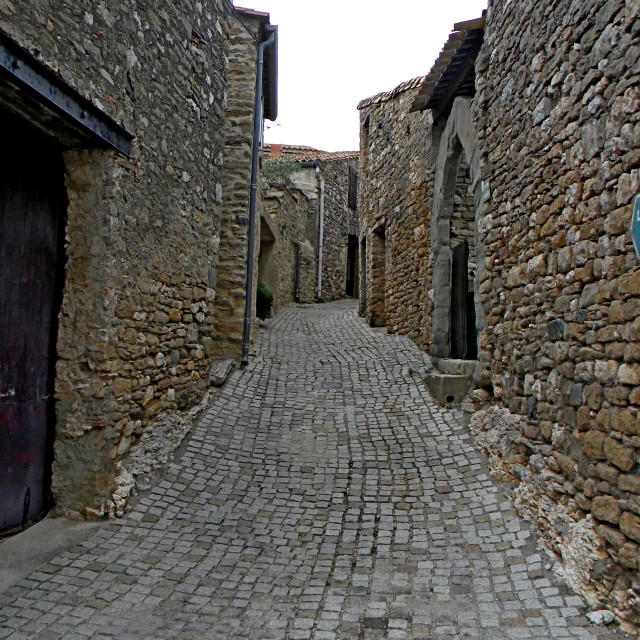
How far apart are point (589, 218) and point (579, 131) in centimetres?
58

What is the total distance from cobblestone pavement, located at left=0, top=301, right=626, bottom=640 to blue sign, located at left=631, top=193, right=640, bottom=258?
1.89 m

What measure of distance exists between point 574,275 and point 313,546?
251 cm

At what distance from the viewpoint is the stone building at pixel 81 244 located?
10.8 feet

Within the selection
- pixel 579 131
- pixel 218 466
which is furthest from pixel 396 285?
pixel 579 131

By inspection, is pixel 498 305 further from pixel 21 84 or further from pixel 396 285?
pixel 396 285

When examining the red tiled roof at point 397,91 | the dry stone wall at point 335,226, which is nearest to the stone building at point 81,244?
the red tiled roof at point 397,91

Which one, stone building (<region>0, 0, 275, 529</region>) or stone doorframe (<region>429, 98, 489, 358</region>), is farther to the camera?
stone doorframe (<region>429, 98, 489, 358</region>)

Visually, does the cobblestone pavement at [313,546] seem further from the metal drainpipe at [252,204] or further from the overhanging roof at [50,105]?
the overhanging roof at [50,105]

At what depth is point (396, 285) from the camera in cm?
920

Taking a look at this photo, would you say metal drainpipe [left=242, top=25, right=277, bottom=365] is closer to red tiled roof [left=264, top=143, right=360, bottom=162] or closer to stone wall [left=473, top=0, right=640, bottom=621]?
stone wall [left=473, top=0, right=640, bottom=621]

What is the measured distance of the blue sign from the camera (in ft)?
8.48

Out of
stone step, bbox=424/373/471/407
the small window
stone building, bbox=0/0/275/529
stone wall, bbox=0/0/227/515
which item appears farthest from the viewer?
the small window

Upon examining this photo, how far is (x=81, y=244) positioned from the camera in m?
3.78

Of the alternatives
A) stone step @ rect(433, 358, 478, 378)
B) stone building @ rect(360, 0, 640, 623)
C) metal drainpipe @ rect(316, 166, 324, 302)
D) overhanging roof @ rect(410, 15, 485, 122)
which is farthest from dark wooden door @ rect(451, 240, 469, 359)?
metal drainpipe @ rect(316, 166, 324, 302)
